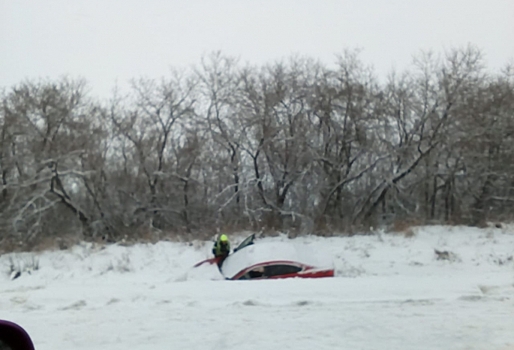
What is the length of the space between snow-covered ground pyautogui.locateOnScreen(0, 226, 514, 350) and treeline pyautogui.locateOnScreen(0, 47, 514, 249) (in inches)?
174

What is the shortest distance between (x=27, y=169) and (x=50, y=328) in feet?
29.9

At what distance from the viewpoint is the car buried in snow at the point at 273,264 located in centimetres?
532

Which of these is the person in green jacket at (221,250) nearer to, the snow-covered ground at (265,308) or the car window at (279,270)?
the snow-covered ground at (265,308)

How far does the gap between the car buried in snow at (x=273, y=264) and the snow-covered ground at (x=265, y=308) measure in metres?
Result: 0.37

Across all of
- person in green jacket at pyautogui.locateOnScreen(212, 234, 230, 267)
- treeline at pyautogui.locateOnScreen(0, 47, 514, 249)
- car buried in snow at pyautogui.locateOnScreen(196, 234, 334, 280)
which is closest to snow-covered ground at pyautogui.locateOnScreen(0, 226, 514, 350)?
person in green jacket at pyautogui.locateOnScreen(212, 234, 230, 267)

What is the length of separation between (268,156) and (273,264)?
7387 millimetres

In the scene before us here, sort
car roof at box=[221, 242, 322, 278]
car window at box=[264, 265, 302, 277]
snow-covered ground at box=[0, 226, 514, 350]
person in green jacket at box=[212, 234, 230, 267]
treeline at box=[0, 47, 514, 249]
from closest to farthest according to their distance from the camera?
snow-covered ground at box=[0, 226, 514, 350]
car window at box=[264, 265, 302, 277]
car roof at box=[221, 242, 322, 278]
person in green jacket at box=[212, 234, 230, 267]
treeline at box=[0, 47, 514, 249]

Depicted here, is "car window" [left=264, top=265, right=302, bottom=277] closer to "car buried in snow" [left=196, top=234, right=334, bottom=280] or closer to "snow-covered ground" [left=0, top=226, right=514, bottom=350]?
"car buried in snow" [left=196, top=234, right=334, bottom=280]

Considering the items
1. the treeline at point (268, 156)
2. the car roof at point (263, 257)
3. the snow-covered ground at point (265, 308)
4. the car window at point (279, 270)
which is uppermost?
the treeline at point (268, 156)

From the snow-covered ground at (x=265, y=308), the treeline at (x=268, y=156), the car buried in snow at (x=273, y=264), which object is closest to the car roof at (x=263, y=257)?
the car buried in snow at (x=273, y=264)

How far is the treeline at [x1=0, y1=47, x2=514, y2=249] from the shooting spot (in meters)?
11.3

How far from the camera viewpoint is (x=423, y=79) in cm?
1223

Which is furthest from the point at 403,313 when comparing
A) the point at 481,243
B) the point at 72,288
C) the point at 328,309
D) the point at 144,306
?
the point at 481,243

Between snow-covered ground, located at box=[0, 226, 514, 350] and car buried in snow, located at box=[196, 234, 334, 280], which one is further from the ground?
car buried in snow, located at box=[196, 234, 334, 280]
